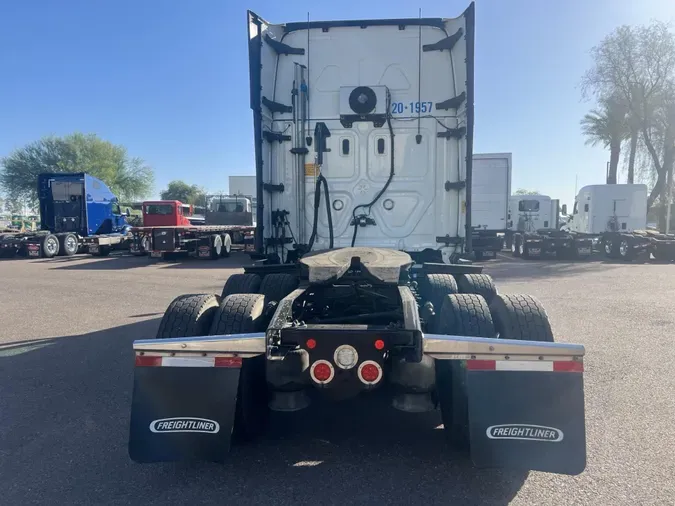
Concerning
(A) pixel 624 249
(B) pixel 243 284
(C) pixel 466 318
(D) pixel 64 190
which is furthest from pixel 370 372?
(D) pixel 64 190

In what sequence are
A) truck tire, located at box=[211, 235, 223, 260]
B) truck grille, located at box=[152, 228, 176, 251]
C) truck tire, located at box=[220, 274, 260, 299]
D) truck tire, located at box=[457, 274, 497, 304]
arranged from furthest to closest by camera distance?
truck tire, located at box=[211, 235, 223, 260]
truck grille, located at box=[152, 228, 176, 251]
truck tire, located at box=[220, 274, 260, 299]
truck tire, located at box=[457, 274, 497, 304]

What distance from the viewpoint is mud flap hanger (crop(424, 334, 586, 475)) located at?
115 inches

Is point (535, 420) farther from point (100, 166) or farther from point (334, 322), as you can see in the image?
point (100, 166)

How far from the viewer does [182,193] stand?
80438mm

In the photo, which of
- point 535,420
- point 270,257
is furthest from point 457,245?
point 535,420

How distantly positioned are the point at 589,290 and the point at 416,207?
7657mm

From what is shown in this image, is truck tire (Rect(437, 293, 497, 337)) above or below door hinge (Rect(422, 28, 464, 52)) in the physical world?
below

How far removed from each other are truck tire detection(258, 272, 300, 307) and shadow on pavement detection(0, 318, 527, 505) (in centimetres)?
120

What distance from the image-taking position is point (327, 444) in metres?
3.81

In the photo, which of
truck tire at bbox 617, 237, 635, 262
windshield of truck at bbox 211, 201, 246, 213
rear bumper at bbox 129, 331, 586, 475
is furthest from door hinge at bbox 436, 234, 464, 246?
windshield of truck at bbox 211, 201, 246, 213

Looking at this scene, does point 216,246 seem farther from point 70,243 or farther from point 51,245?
point 51,245

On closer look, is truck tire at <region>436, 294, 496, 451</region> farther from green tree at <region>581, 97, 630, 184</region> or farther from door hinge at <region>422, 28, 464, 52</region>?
green tree at <region>581, 97, 630, 184</region>

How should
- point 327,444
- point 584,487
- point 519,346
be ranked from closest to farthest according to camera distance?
point 519,346, point 584,487, point 327,444

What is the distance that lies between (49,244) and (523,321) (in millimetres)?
23213
